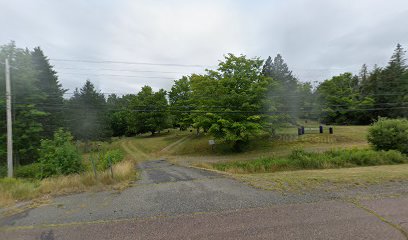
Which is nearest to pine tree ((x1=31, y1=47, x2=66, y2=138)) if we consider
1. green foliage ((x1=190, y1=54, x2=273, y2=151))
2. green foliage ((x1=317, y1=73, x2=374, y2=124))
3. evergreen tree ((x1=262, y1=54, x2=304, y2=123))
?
green foliage ((x1=190, y1=54, x2=273, y2=151))

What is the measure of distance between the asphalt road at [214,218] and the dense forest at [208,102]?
12.0 metres

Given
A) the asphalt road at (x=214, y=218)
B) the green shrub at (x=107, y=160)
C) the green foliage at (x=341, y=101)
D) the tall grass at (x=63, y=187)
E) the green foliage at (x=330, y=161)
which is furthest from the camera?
the green foliage at (x=341, y=101)

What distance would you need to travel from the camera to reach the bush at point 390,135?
719 inches

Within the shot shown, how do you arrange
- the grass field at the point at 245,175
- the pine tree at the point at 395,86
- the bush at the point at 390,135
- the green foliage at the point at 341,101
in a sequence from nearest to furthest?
the grass field at the point at 245,175, the bush at the point at 390,135, the pine tree at the point at 395,86, the green foliage at the point at 341,101

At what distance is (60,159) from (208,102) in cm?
1728

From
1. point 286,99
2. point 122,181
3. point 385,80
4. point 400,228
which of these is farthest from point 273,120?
point 385,80

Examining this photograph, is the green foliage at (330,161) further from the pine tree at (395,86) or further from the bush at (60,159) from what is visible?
the pine tree at (395,86)

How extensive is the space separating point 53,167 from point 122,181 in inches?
249

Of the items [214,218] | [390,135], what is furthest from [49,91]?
[390,135]

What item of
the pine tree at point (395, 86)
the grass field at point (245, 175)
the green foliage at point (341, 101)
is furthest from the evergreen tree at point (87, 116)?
the pine tree at point (395, 86)

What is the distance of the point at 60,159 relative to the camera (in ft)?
42.2

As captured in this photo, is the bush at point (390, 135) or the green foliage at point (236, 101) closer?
the bush at point (390, 135)

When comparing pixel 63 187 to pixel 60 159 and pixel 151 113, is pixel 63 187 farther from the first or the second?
pixel 151 113

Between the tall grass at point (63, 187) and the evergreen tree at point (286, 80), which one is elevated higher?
the evergreen tree at point (286, 80)
